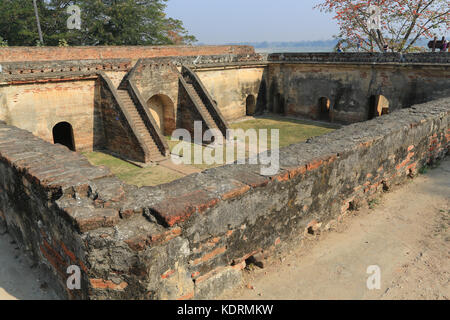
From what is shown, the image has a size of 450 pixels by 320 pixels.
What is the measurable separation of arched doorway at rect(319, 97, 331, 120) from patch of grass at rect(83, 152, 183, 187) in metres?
10.4

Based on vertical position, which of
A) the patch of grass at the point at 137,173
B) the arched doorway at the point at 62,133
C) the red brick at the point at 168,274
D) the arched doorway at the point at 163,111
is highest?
the arched doorway at the point at 163,111

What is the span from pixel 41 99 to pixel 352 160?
1084cm

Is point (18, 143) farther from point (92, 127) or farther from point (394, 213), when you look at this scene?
point (92, 127)

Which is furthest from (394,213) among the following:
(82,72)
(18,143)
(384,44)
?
(384,44)

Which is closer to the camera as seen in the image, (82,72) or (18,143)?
(18,143)

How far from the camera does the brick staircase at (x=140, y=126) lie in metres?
11.9

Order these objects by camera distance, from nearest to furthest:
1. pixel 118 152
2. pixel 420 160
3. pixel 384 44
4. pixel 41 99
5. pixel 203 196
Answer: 1. pixel 203 196
2. pixel 420 160
3. pixel 41 99
4. pixel 118 152
5. pixel 384 44

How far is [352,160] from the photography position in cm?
445

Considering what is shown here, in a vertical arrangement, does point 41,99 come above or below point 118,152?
above

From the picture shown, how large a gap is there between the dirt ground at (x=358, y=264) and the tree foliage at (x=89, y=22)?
21630mm

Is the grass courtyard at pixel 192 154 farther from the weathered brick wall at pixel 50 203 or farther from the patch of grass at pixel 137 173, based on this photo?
the weathered brick wall at pixel 50 203

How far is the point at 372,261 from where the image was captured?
12.2ft


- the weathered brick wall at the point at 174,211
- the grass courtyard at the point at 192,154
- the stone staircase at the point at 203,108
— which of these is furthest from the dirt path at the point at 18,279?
the stone staircase at the point at 203,108
